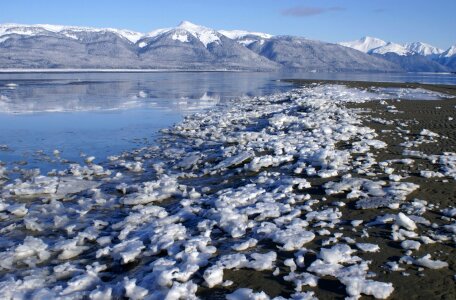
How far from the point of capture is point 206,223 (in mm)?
7941

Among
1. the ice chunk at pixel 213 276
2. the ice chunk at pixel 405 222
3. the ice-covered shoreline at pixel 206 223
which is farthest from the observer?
the ice chunk at pixel 405 222

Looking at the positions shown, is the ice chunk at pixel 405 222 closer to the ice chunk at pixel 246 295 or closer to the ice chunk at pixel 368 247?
the ice chunk at pixel 368 247

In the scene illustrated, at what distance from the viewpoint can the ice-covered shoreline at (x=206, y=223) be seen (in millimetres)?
5922

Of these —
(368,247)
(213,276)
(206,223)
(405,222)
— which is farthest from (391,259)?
(206,223)

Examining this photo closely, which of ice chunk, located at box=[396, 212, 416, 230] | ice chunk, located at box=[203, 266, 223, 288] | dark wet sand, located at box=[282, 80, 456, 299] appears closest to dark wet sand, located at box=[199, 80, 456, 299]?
dark wet sand, located at box=[282, 80, 456, 299]

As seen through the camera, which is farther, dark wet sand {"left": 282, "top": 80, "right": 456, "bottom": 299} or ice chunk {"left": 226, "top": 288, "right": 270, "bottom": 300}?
dark wet sand {"left": 282, "top": 80, "right": 456, "bottom": 299}

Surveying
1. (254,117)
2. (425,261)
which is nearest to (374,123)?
(254,117)

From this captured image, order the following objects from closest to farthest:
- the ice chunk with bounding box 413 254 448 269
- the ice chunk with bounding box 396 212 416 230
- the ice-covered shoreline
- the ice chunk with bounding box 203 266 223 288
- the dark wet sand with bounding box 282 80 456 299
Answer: the dark wet sand with bounding box 282 80 456 299 → the ice chunk with bounding box 203 266 223 288 → the ice-covered shoreline → the ice chunk with bounding box 413 254 448 269 → the ice chunk with bounding box 396 212 416 230

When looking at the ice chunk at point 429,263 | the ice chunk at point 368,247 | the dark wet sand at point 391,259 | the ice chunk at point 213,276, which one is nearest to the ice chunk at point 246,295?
the dark wet sand at point 391,259

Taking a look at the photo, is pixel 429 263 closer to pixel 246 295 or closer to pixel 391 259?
pixel 391 259

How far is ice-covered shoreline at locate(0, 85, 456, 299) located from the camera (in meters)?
5.92

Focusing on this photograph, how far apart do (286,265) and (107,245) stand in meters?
3.29

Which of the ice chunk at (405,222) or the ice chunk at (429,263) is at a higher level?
the ice chunk at (405,222)

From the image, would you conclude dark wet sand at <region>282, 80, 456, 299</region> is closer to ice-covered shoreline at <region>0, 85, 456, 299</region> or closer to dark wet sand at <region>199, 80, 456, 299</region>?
dark wet sand at <region>199, 80, 456, 299</region>
